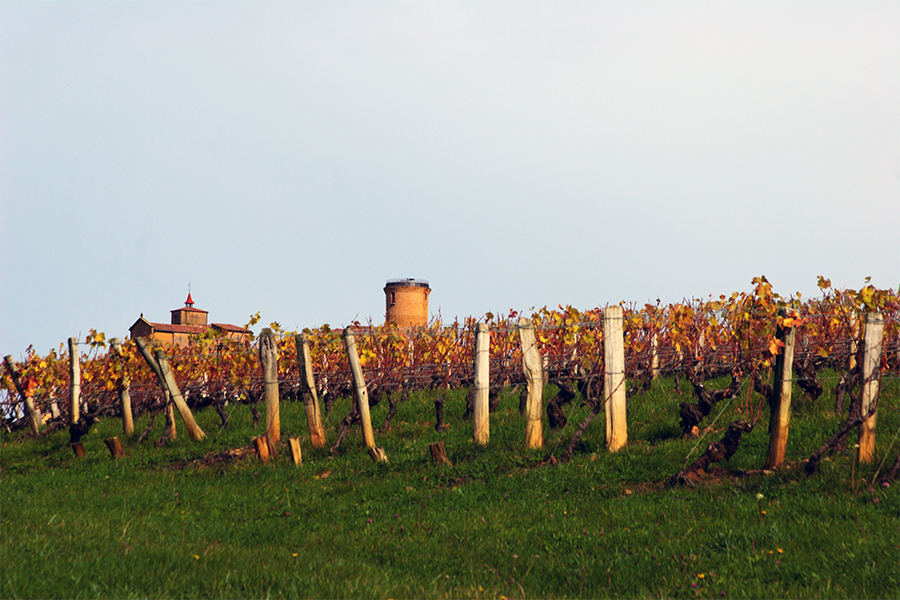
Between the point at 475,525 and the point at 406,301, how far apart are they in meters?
59.1

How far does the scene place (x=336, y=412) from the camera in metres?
15.5

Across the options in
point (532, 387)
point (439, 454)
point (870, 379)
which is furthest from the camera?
point (532, 387)

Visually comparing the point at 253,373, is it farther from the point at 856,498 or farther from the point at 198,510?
the point at 856,498

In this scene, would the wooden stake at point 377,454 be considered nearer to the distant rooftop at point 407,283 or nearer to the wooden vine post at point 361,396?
the wooden vine post at point 361,396

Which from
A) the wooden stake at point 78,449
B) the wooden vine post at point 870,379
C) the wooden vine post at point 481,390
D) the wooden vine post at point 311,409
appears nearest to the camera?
the wooden vine post at point 870,379

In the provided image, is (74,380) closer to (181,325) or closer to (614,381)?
(614,381)

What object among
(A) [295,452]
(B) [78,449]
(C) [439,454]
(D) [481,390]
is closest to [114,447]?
(B) [78,449]

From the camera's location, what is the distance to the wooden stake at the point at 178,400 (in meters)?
13.3

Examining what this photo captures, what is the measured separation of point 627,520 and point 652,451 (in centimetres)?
239

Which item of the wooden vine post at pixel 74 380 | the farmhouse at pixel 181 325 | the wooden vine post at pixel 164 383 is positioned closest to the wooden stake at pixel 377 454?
the wooden vine post at pixel 164 383

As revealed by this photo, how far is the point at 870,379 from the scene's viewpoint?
7398 mm

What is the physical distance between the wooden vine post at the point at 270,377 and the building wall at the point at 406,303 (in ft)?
172

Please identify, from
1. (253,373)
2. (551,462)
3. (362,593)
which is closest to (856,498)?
(551,462)

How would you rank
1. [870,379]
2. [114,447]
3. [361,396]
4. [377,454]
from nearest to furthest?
[870,379], [377,454], [361,396], [114,447]
